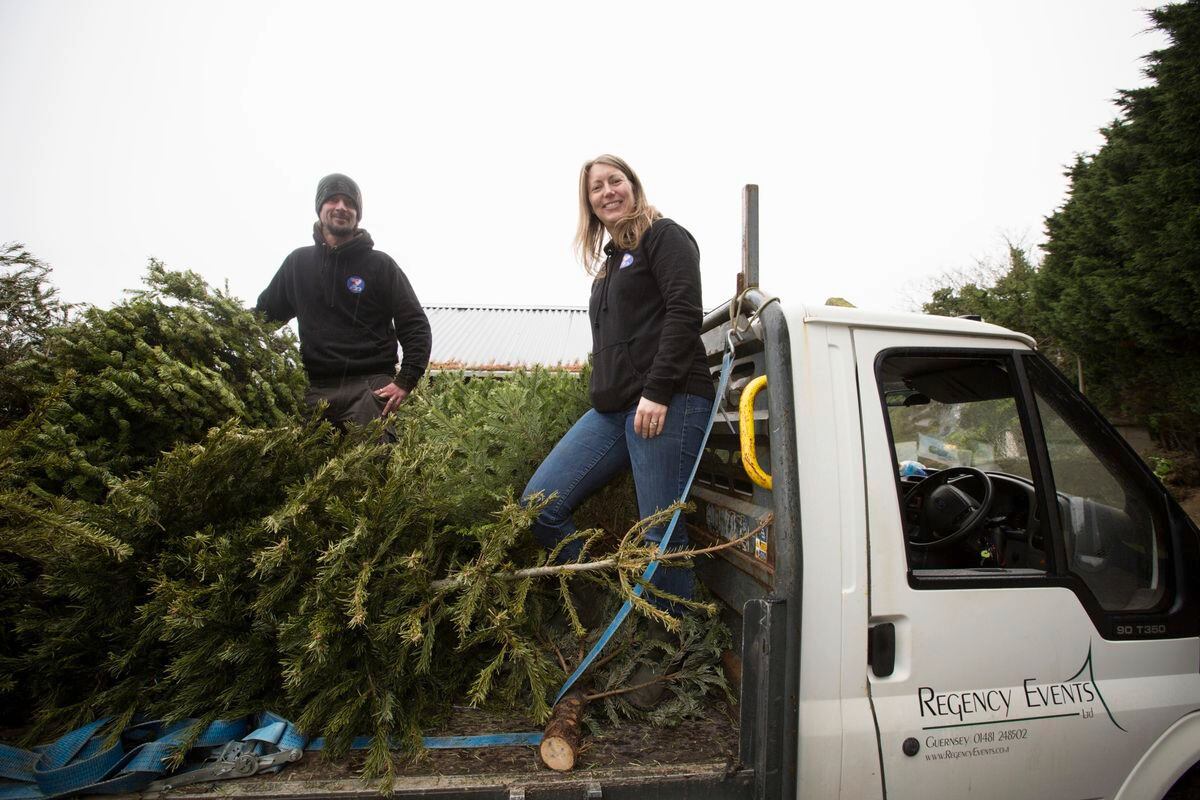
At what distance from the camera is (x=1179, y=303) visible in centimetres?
604

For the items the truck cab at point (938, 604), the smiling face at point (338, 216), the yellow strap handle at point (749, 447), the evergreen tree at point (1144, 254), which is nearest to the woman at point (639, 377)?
the truck cab at point (938, 604)

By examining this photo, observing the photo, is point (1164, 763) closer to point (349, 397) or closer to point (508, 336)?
point (349, 397)

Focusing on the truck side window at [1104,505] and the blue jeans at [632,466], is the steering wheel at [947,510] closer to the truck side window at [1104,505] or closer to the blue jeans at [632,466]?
the truck side window at [1104,505]

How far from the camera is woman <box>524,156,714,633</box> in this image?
218cm

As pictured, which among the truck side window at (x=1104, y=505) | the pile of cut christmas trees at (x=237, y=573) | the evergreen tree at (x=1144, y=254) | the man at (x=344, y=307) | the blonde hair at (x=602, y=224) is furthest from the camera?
the evergreen tree at (x=1144, y=254)

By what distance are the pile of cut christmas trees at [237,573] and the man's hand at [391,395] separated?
0.81 meters

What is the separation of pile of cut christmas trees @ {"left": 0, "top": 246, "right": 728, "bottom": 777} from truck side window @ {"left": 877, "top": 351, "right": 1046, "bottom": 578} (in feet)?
3.83

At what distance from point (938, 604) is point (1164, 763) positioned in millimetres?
1024

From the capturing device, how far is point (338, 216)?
3236mm

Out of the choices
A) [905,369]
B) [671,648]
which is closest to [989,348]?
[905,369]

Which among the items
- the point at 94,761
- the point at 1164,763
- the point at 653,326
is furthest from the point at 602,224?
the point at 1164,763

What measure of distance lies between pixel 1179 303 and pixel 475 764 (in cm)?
790

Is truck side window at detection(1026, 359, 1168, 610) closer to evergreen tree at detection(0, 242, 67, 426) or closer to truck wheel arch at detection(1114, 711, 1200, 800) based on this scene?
truck wheel arch at detection(1114, 711, 1200, 800)

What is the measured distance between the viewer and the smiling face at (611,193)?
251 centimetres
